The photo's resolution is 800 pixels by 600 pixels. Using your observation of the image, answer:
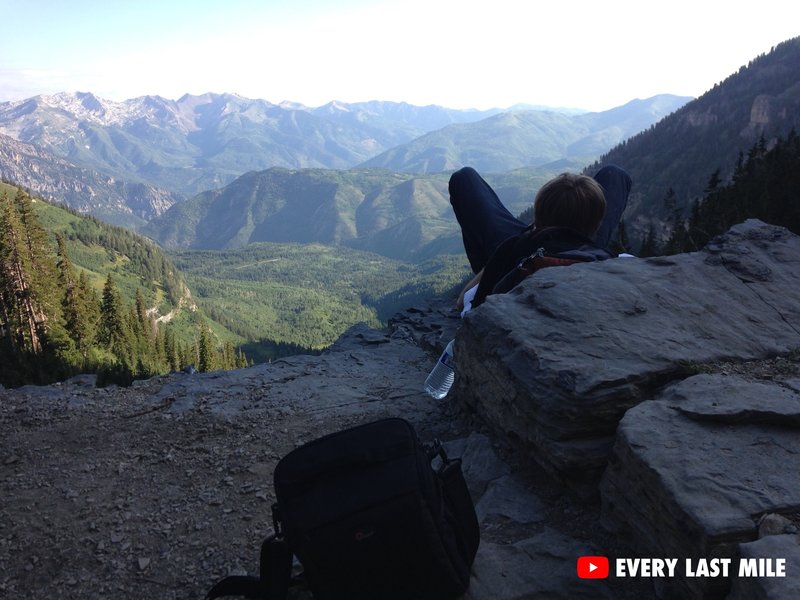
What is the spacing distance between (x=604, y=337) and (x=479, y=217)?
8.46 feet

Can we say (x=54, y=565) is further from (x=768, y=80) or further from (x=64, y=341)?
(x=768, y=80)

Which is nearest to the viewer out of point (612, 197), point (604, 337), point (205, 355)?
point (604, 337)

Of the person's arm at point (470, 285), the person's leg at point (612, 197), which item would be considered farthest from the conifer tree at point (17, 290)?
the person's leg at point (612, 197)

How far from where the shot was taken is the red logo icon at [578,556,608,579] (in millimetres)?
3994

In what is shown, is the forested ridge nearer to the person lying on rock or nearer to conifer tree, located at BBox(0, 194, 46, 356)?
the person lying on rock

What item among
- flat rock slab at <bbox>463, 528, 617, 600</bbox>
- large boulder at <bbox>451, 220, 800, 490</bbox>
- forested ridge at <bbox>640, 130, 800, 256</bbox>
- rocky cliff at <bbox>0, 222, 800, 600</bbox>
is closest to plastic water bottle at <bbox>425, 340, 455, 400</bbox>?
rocky cliff at <bbox>0, 222, 800, 600</bbox>

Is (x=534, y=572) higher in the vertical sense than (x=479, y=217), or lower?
lower

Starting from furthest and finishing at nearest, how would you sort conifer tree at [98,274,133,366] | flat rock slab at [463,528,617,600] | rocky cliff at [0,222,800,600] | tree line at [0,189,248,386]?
conifer tree at [98,274,133,366] < tree line at [0,189,248,386] < flat rock slab at [463,528,617,600] < rocky cliff at [0,222,800,600]

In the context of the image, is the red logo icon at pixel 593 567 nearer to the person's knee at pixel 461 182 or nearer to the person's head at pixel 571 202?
the person's head at pixel 571 202

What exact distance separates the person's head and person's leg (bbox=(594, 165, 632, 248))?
1.55 m

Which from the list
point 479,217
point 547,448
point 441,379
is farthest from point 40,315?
point 547,448

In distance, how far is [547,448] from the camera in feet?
15.7

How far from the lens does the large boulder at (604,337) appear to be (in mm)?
4664

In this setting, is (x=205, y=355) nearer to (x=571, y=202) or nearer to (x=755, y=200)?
(x=755, y=200)
